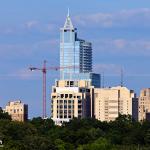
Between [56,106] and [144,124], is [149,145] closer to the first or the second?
[144,124]

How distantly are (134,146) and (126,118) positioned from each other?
97.1ft

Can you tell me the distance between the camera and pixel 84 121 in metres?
135

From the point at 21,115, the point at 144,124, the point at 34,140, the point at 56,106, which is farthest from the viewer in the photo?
the point at 56,106

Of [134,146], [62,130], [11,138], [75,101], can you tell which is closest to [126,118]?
[62,130]

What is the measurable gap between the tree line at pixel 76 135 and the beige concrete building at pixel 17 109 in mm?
45675

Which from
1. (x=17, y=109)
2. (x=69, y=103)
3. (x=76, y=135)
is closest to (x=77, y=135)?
(x=76, y=135)

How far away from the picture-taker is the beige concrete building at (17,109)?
186 meters

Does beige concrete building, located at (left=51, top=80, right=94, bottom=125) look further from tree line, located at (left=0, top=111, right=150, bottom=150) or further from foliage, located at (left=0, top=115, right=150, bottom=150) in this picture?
tree line, located at (left=0, top=111, right=150, bottom=150)

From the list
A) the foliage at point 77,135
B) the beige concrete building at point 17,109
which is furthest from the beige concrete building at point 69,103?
the foliage at point 77,135

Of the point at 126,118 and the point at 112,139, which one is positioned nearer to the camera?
the point at 112,139

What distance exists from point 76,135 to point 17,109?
73080 millimetres

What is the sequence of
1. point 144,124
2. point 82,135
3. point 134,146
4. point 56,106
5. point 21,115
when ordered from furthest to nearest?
point 56,106 < point 21,115 < point 144,124 < point 82,135 < point 134,146

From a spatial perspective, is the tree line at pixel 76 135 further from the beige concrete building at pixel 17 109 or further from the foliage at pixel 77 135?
the beige concrete building at pixel 17 109

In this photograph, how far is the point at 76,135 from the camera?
119 metres
